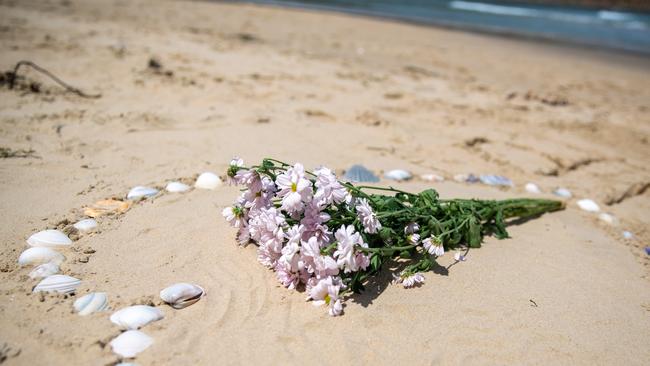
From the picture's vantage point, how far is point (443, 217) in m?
2.37

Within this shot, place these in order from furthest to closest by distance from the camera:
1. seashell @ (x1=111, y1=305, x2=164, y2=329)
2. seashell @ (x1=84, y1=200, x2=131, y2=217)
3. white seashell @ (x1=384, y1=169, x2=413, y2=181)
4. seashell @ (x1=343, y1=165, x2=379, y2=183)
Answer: white seashell @ (x1=384, y1=169, x2=413, y2=181) < seashell @ (x1=343, y1=165, x2=379, y2=183) < seashell @ (x1=84, y1=200, x2=131, y2=217) < seashell @ (x1=111, y1=305, x2=164, y2=329)

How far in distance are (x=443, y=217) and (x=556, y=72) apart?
695cm

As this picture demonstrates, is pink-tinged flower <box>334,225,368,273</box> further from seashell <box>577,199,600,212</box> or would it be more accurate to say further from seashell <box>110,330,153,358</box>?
seashell <box>577,199,600,212</box>

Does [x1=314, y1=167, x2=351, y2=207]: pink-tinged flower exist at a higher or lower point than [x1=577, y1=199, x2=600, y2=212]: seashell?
higher

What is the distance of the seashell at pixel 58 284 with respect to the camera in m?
1.82

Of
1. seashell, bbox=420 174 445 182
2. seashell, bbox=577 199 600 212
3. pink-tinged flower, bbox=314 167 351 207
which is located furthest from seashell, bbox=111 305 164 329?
seashell, bbox=577 199 600 212

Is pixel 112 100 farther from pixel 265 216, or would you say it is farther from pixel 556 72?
pixel 556 72

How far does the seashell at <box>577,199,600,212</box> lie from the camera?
3262 mm

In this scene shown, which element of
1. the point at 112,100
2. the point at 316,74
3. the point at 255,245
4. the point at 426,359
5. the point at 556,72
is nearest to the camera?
the point at 426,359

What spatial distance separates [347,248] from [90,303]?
106 centimetres

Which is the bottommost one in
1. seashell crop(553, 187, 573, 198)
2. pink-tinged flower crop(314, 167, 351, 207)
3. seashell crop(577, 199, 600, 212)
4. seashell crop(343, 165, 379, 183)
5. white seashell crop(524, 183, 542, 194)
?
seashell crop(577, 199, 600, 212)

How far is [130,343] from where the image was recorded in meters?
1.63

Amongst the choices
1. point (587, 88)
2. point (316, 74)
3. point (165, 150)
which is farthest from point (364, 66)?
point (165, 150)

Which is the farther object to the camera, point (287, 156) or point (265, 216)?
point (287, 156)
